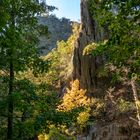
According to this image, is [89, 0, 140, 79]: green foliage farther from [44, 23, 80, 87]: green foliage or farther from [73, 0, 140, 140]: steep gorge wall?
[44, 23, 80, 87]: green foliage

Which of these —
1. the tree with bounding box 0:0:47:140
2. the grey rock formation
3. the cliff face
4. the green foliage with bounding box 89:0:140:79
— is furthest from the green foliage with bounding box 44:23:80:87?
the grey rock formation

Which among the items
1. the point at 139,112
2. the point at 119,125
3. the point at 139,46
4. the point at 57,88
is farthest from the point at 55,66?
the point at 139,46

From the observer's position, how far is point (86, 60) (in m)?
49.0

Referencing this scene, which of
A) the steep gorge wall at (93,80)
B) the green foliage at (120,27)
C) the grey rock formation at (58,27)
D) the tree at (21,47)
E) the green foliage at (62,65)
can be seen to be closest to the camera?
the green foliage at (120,27)

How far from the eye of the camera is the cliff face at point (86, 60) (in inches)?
1852

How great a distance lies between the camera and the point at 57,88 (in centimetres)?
4991

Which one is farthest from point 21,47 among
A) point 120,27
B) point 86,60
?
point 86,60

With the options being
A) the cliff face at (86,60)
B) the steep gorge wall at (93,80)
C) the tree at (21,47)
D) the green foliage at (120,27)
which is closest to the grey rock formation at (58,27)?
the cliff face at (86,60)

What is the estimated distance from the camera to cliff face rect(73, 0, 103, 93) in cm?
4703

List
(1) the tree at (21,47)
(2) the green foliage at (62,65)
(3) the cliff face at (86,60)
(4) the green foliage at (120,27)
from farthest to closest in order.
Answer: (2) the green foliage at (62,65) → (3) the cliff face at (86,60) → (1) the tree at (21,47) → (4) the green foliage at (120,27)

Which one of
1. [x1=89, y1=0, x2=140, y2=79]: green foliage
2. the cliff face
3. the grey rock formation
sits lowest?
[x1=89, y1=0, x2=140, y2=79]: green foliage

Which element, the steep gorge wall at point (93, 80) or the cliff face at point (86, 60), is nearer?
the steep gorge wall at point (93, 80)

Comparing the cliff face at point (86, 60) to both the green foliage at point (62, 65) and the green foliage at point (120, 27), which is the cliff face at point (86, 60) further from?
the green foliage at point (120, 27)

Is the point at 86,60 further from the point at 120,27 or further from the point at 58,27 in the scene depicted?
the point at 58,27
